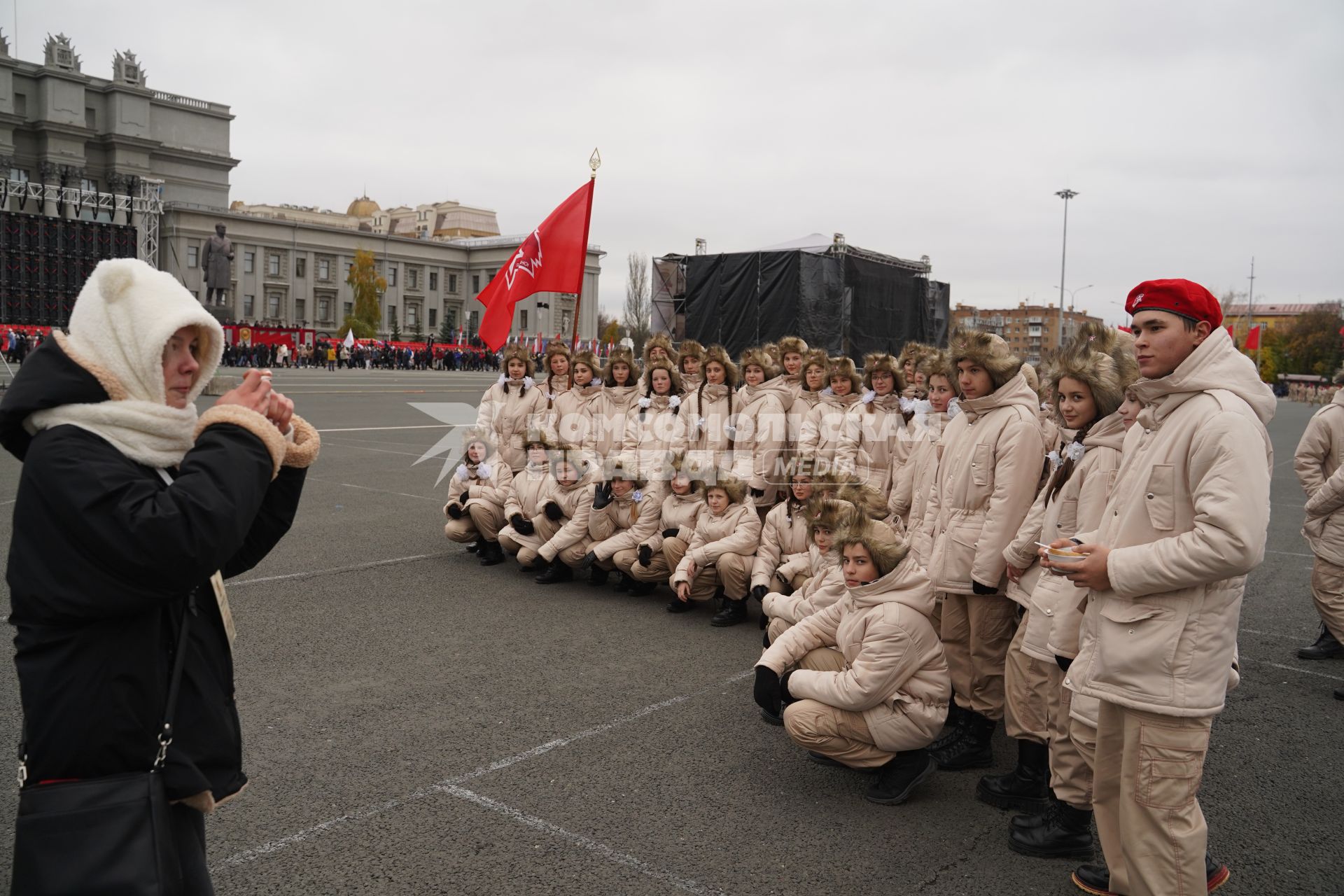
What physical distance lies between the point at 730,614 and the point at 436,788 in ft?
11.5

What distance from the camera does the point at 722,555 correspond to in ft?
24.3

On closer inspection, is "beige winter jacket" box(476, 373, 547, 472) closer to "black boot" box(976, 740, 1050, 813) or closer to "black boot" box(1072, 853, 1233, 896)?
"black boot" box(976, 740, 1050, 813)

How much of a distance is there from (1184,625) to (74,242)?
5250 centimetres

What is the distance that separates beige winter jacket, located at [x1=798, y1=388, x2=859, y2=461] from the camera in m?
8.38

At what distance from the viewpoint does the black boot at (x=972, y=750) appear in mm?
4848

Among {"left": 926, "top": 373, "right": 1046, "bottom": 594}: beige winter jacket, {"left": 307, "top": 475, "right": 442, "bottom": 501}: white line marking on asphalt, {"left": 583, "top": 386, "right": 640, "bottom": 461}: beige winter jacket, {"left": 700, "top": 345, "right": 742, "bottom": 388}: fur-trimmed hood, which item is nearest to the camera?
{"left": 926, "top": 373, "right": 1046, "bottom": 594}: beige winter jacket

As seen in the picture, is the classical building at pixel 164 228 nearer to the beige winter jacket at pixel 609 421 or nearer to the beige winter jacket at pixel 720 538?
the beige winter jacket at pixel 609 421

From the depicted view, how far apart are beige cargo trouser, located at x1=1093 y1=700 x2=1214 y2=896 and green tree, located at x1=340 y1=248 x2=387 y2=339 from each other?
8985 centimetres

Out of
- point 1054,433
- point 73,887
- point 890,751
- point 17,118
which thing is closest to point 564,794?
point 890,751

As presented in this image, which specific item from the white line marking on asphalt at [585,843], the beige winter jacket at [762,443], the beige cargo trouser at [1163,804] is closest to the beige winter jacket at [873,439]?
the beige winter jacket at [762,443]

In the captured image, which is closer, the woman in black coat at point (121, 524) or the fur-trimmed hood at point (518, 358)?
the woman in black coat at point (121, 524)

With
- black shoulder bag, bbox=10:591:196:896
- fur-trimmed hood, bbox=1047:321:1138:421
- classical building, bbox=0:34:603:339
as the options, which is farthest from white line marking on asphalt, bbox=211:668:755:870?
classical building, bbox=0:34:603:339

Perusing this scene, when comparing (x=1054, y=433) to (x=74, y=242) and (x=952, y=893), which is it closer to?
(x=952, y=893)

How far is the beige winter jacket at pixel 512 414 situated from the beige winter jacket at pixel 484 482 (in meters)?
0.15
